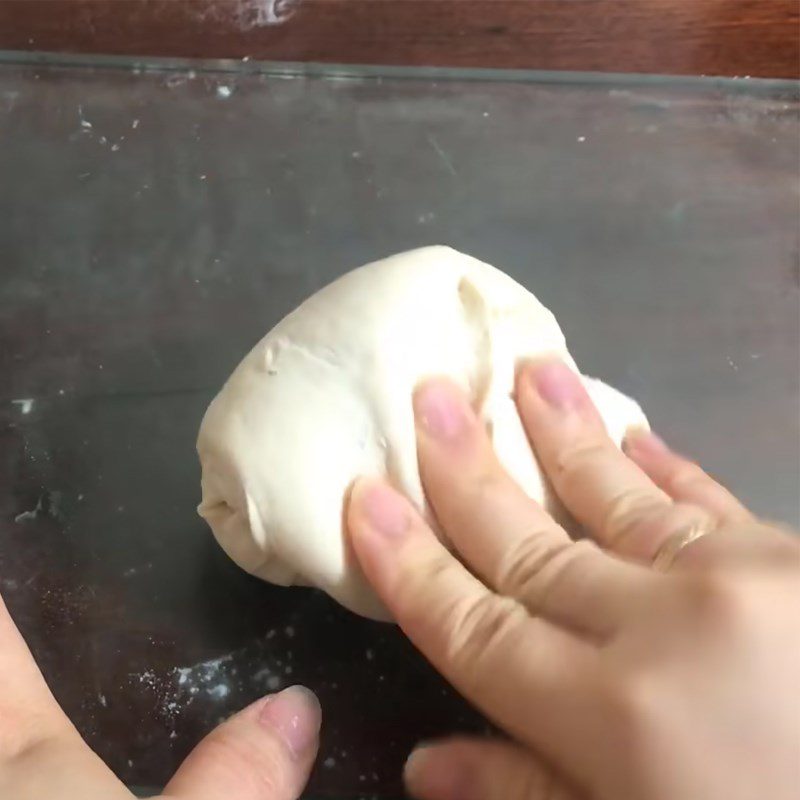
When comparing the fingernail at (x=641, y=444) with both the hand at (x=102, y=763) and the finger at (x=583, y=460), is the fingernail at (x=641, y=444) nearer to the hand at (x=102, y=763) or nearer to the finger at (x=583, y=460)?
the finger at (x=583, y=460)

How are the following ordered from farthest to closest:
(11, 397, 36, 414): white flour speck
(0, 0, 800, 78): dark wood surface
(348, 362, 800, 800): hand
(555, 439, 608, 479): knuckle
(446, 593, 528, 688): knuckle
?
(0, 0, 800, 78): dark wood surface < (11, 397, 36, 414): white flour speck < (555, 439, 608, 479): knuckle < (446, 593, 528, 688): knuckle < (348, 362, 800, 800): hand

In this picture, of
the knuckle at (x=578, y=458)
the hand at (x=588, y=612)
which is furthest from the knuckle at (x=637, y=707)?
the knuckle at (x=578, y=458)

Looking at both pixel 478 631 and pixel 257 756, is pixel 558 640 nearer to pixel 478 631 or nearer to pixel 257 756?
pixel 478 631

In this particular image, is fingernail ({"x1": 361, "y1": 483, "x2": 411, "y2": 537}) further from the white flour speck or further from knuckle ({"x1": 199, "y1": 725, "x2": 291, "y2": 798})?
the white flour speck

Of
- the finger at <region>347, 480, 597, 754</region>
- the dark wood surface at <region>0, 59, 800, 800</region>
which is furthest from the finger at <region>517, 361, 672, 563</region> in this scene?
the dark wood surface at <region>0, 59, 800, 800</region>

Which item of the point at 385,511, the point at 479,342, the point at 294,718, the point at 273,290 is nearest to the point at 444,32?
the point at 273,290

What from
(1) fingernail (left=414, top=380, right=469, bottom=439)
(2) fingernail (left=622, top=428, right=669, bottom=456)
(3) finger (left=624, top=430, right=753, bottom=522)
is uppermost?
(1) fingernail (left=414, top=380, right=469, bottom=439)

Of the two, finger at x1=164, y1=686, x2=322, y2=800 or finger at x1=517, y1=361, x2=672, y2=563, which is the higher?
finger at x1=517, y1=361, x2=672, y2=563
